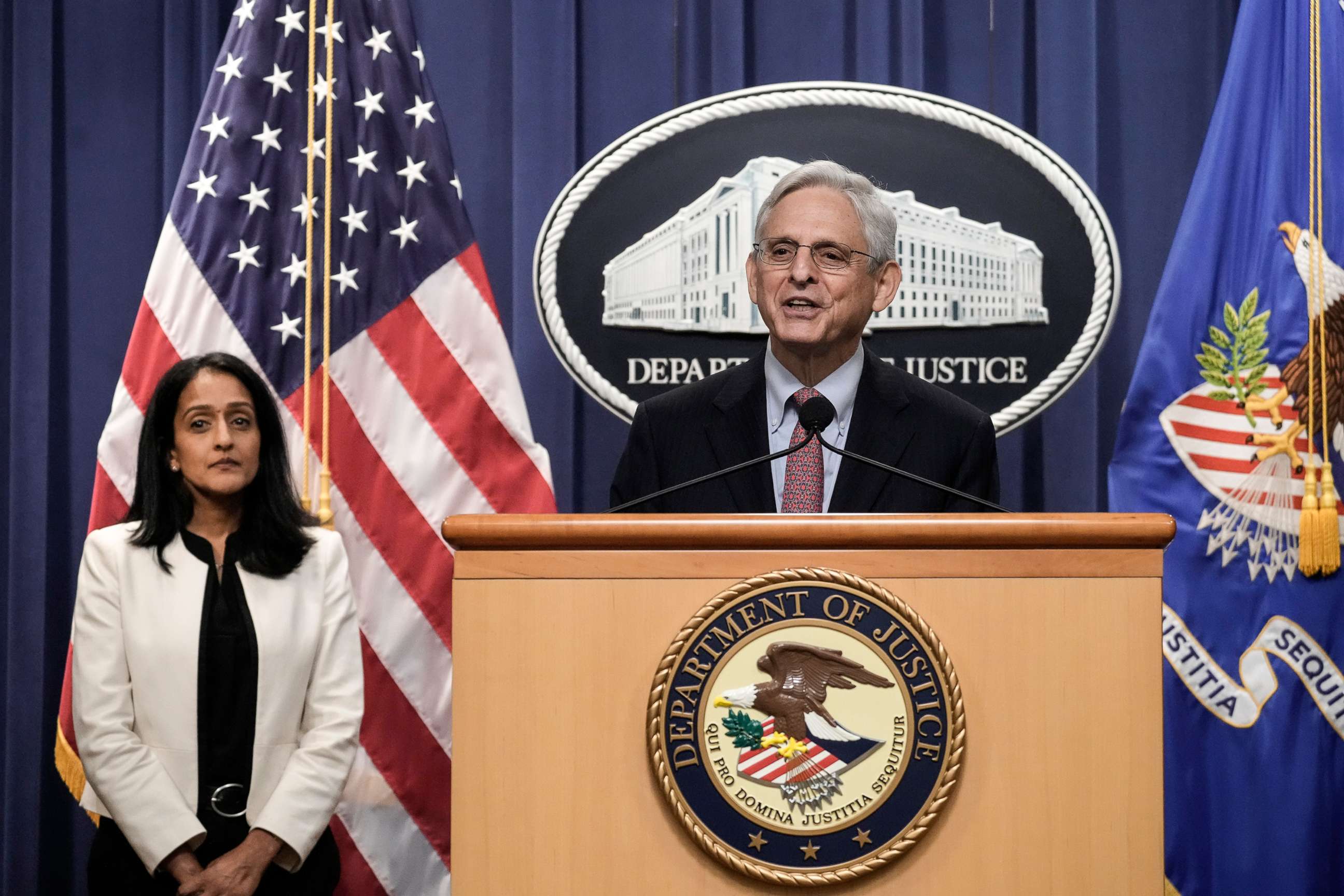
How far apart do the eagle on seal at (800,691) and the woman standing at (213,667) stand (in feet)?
4.14

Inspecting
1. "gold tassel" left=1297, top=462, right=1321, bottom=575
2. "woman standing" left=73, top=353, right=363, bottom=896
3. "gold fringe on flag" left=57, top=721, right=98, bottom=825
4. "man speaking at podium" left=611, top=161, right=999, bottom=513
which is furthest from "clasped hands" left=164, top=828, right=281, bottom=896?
"gold tassel" left=1297, top=462, right=1321, bottom=575

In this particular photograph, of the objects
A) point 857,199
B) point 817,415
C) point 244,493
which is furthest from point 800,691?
point 244,493

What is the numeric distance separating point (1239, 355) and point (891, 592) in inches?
68.6

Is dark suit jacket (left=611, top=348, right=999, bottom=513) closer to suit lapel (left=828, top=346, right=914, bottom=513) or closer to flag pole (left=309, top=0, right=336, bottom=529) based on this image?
suit lapel (left=828, top=346, right=914, bottom=513)

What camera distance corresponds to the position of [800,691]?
1.17m

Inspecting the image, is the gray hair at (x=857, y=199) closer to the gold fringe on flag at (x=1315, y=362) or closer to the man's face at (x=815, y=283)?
the man's face at (x=815, y=283)

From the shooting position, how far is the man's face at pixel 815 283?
1.83 meters

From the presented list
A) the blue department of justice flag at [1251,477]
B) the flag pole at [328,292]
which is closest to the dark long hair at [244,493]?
the flag pole at [328,292]

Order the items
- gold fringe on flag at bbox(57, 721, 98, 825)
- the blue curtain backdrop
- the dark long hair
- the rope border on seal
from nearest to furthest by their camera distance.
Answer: the dark long hair
gold fringe on flag at bbox(57, 721, 98, 825)
the rope border on seal
the blue curtain backdrop

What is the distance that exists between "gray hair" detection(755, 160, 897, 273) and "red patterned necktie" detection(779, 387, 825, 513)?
12.5 inches

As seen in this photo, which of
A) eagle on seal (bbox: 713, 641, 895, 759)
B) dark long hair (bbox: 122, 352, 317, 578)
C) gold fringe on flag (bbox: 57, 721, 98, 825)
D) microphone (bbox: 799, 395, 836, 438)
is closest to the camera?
eagle on seal (bbox: 713, 641, 895, 759)

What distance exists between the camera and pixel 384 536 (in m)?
2.66

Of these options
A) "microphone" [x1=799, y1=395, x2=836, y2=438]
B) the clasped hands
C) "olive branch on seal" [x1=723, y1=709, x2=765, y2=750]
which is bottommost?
the clasped hands

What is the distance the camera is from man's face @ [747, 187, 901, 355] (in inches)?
72.1
